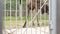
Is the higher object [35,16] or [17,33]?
[35,16]

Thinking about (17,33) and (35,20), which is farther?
(35,20)

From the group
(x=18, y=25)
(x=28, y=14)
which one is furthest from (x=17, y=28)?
(x=28, y=14)

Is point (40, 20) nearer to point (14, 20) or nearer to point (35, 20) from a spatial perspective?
point (35, 20)

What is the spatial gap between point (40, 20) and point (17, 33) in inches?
9.2

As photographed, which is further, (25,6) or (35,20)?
(35,20)

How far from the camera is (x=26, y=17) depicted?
0.87 m

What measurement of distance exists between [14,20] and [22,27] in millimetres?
107

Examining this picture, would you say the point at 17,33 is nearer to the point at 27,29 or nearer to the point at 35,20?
the point at 27,29

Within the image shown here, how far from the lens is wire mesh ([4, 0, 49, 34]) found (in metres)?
0.82

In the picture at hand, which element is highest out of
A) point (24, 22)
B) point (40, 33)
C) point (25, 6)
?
point (25, 6)

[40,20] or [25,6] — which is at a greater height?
[25,6]

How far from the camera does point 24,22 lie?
0.89 metres

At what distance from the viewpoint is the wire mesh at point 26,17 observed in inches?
32.3

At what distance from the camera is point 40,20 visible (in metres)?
0.88
